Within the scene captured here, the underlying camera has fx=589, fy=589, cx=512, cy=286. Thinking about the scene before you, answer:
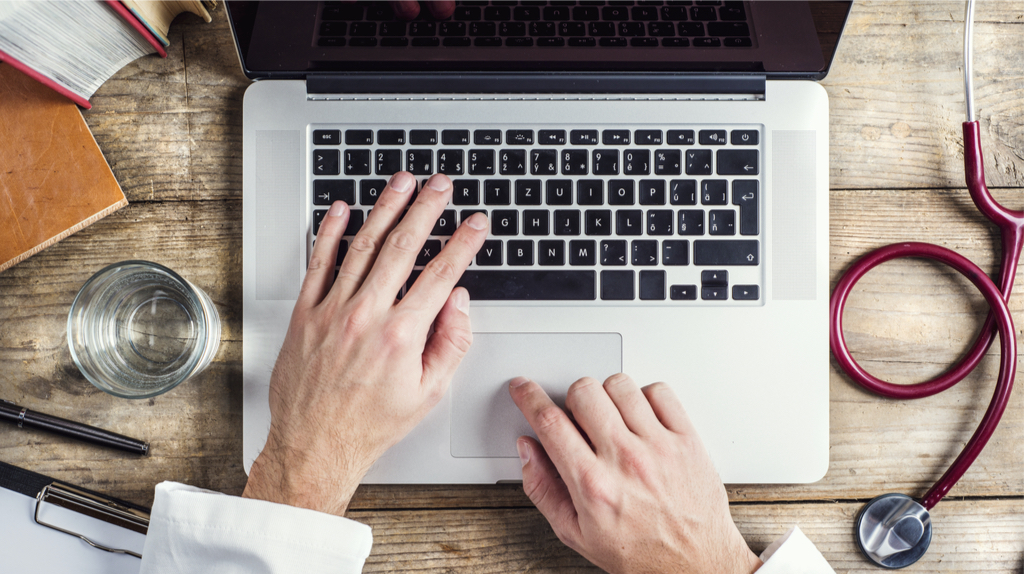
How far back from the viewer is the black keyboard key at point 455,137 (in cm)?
67

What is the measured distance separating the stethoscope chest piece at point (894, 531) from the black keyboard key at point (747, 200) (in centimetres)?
37

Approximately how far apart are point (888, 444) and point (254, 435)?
2.46 ft

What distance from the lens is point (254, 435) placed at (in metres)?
0.66

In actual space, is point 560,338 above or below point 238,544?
above

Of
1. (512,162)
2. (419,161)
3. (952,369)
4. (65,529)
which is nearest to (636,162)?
(512,162)

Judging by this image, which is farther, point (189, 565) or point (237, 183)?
point (237, 183)

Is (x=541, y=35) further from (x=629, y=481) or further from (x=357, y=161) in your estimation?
(x=629, y=481)

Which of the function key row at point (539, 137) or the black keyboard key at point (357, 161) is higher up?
the function key row at point (539, 137)

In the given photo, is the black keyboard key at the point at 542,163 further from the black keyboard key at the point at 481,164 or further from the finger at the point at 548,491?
the finger at the point at 548,491

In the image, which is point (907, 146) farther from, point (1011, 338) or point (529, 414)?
point (529, 414)

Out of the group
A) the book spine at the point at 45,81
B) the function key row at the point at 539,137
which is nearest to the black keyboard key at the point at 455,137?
the function key row at the point at 539,137

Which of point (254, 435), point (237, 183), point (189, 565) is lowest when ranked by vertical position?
point (189, 565)

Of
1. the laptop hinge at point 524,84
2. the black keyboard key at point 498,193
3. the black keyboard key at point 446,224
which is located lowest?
the black keyboard key at point 446,224

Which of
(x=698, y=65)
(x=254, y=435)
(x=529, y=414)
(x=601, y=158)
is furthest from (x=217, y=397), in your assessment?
(x=698, y=65)
